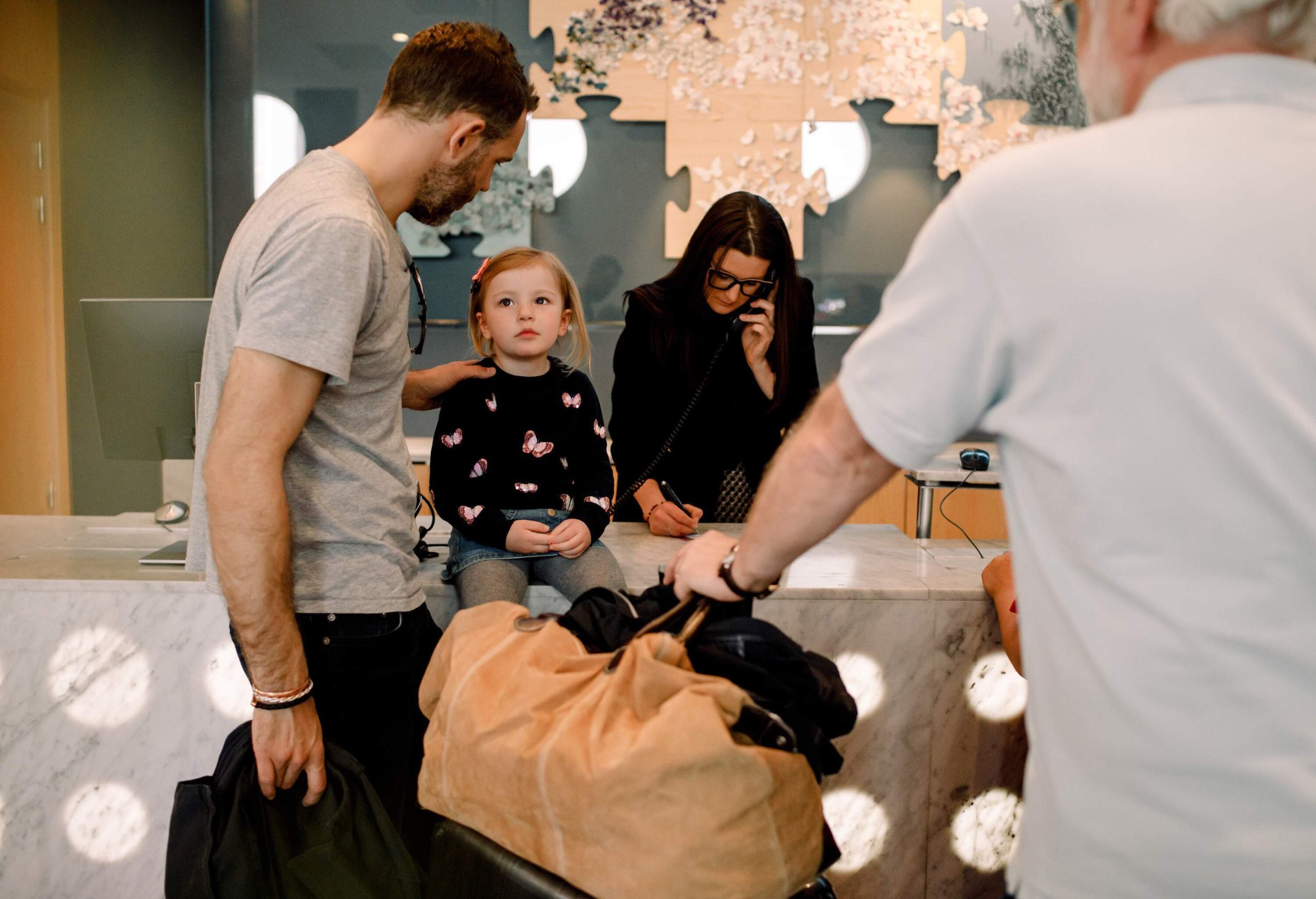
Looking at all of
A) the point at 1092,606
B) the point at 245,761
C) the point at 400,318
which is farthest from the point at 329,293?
the point at 1092,606

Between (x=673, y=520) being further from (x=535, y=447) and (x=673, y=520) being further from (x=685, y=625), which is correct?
(x=685, y=625)

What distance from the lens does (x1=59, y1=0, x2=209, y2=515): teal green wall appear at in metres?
4.10

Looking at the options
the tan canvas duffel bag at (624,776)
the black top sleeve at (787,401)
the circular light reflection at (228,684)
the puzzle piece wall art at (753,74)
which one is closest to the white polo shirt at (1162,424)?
the tan canvas duffel bag at (624,776)

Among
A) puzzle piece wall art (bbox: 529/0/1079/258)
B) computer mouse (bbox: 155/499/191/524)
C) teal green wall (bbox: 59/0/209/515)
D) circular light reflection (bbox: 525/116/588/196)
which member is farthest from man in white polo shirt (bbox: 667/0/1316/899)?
teal green wall (bbox: 59/0/209/515)

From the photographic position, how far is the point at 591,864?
3.10 feet

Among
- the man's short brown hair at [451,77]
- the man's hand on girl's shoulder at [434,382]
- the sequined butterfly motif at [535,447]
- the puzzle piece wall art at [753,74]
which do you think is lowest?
the sequined butterfly motif at [535,447]

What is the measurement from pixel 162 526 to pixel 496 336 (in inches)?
35.5

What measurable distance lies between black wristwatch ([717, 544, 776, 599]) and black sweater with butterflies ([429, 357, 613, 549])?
0.78 metres

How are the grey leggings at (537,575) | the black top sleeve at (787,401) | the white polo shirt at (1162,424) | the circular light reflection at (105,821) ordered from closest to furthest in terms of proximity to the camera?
the white polo shirt at (1162,424)
the grey leggings at (537,575)
the circular light reflection at (105,821)
the black top sleeve at (787,401)

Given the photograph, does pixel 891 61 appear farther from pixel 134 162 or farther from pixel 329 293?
pixel 329 293

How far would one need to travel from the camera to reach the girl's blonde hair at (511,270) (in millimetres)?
1924

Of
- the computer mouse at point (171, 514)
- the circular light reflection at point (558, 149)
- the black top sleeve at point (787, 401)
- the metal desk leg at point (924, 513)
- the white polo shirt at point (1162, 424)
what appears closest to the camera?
the white polo shirt at point (1162, 424)

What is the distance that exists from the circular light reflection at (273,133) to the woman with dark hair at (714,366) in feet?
8.54

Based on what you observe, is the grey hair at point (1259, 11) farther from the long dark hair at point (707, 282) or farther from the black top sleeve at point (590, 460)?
the long dark hair at point (707, 282)
